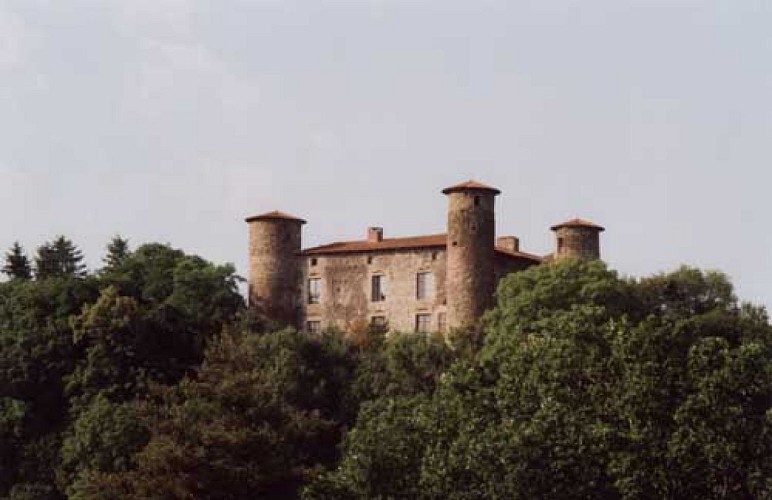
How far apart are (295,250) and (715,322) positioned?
65.8 ft

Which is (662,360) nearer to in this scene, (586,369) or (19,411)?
(586,369)

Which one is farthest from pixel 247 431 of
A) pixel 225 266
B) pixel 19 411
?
pixel 225 266

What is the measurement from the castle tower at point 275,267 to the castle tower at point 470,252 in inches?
308

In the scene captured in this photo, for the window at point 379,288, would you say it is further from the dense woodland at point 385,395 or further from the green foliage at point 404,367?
the green foliage at point 404,367

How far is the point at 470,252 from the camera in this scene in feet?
221

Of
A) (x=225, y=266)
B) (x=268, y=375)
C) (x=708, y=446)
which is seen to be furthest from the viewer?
(x=225, y=266)

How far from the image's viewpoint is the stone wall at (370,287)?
2744 inches

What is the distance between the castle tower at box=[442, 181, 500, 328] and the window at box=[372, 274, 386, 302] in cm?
407

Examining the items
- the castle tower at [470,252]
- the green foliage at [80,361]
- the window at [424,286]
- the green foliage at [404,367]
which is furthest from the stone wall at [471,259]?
the green foliage at [80,361]

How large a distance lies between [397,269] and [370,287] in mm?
1501

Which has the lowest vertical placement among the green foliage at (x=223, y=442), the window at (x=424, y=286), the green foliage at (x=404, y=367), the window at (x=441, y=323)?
the green foliage at (x=223, y=442)

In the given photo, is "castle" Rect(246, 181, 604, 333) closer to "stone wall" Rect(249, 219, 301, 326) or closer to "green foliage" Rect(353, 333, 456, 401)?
"stone wall" Rect(249, 219, 301, 326)

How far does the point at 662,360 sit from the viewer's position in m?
36.8

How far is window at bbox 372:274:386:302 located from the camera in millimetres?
71188
